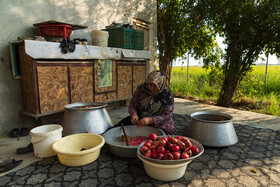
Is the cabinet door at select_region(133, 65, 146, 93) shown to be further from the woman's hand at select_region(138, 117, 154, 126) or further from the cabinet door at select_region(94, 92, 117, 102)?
the woman's hand at select_region(138, 117, 154, 126)

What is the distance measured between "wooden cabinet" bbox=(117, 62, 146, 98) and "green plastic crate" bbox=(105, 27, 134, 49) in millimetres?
448

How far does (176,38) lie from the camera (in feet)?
23.9

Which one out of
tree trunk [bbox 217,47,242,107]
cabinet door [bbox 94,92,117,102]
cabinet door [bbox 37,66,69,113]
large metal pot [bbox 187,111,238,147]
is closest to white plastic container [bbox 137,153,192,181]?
large metal pot [bbox 187,111,238,147]

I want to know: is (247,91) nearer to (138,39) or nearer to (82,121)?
(138,39)

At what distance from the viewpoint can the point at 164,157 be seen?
174cm

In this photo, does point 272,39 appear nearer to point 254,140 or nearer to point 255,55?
point 255,55

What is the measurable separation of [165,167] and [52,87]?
2.34 metres

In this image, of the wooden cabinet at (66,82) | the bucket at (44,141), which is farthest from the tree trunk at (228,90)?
the bucket at (44,141)

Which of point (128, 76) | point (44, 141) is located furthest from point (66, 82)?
point (128, 76)

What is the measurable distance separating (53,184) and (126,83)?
3096 millimetres

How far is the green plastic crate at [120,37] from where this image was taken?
4352 millimetres

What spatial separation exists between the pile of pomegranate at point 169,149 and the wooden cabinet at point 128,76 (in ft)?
8.87

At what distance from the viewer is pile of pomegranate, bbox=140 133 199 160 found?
1743mm

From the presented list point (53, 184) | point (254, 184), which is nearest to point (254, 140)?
point (254, 184)
